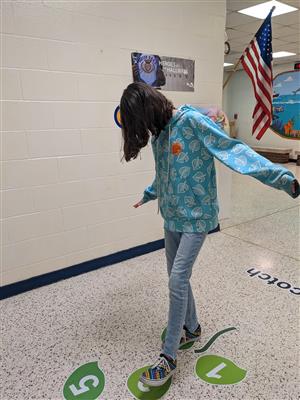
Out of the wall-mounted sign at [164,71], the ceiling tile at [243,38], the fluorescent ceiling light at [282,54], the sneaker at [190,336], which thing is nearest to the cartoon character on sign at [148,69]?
the wall-mounted sign at [164,71]

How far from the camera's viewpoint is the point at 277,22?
5.23 metres

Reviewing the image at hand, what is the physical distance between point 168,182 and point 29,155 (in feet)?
4.00

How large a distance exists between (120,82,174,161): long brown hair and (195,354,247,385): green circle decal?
1121mm

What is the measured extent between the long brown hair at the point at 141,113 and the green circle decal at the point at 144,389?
1.09m

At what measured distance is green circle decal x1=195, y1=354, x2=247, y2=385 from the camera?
1442mm

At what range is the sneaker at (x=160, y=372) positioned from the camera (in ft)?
4.49

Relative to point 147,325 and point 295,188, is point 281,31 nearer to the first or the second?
point 295,188

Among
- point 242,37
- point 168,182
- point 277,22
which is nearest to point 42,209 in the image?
point 168,182

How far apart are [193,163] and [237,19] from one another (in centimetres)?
476

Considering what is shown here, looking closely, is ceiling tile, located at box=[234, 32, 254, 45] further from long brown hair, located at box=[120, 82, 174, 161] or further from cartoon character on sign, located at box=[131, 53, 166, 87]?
long brown hair, located at box=[120, 82, 174, 161]

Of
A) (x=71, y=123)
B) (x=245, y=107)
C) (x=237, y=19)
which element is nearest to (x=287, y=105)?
(x=245, y=107)

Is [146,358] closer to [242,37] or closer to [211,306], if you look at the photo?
[211,306]

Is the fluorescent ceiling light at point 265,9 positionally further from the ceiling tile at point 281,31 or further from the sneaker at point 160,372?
the sneaker at point 160,372

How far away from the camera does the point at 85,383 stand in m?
1.45
